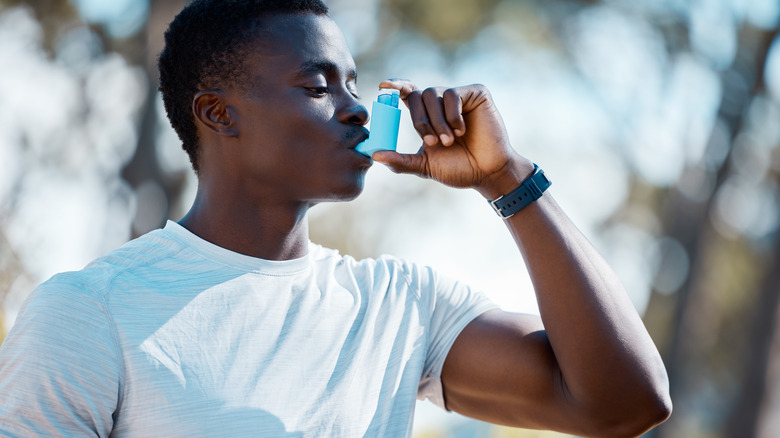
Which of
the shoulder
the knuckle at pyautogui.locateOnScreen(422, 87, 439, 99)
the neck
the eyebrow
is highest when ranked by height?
the eyebrow

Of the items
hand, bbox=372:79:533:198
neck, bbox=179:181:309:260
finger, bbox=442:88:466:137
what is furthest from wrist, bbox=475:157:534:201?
neck, bbox=179:181:309:260

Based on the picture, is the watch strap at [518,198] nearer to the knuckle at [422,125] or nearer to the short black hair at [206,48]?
the knuckle at [422,125]

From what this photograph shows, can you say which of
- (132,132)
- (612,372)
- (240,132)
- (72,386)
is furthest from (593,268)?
(132,132)

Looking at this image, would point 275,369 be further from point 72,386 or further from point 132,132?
point 132,132

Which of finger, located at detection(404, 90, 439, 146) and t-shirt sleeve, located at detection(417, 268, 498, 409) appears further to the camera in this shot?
t-shirt sleeve, located at detection(417, 268, 498, 409)

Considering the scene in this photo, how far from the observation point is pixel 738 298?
15.4 meters

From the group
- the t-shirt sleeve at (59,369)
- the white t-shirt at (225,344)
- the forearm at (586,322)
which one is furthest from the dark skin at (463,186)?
the t-shirt sleeve at (59,369)

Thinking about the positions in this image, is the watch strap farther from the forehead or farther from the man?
the forehead

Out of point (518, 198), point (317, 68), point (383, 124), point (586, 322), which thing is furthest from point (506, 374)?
point (317, 68)

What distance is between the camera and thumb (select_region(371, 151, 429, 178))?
2.26 meters

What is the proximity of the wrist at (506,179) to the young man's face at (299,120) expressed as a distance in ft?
1.17

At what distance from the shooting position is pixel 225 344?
1.99 m

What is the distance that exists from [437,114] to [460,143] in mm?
197

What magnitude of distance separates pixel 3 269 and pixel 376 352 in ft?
11.1
